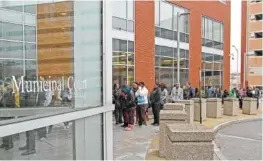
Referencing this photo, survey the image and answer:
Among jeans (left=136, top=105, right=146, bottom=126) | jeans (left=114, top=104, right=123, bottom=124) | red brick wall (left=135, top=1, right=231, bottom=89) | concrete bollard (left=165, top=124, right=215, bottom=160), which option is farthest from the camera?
red brick wall (left=135, top=1, right=231, bottom=89)

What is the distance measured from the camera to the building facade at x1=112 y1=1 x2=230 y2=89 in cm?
1944

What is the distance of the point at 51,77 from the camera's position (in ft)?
12.1

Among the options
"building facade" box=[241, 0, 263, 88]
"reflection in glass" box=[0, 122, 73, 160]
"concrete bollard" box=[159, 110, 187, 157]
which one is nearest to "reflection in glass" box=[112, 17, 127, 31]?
"concrete bollard" box=[159, 110, 187, 157]

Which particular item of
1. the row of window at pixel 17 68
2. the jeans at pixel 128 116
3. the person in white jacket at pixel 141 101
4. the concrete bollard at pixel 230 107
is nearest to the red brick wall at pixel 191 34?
the concrete bollard at pixel 230 107

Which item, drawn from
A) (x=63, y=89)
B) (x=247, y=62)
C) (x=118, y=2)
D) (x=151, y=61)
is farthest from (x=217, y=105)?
(x=247, y=62)

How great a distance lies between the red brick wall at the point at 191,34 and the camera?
20609mm

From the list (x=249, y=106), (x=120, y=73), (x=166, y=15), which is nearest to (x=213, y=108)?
(x=249, y=106)

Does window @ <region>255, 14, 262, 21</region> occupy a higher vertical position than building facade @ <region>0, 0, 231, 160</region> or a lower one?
higher

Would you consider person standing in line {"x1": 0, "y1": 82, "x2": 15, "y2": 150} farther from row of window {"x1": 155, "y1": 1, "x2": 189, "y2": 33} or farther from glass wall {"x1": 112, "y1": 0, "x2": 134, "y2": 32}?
row of window {"x1": 155, "y1": 1, "x2": 189, "y2": 33}

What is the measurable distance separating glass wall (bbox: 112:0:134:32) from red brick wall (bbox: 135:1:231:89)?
506 millimetres

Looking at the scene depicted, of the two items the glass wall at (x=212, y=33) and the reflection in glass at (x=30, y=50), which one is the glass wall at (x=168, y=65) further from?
the reflection in glass at (x=30, y=50)

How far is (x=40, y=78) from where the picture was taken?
352 centimetres

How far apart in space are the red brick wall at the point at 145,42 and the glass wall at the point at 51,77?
15.8m

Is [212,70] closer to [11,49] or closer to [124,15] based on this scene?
[124,15]
